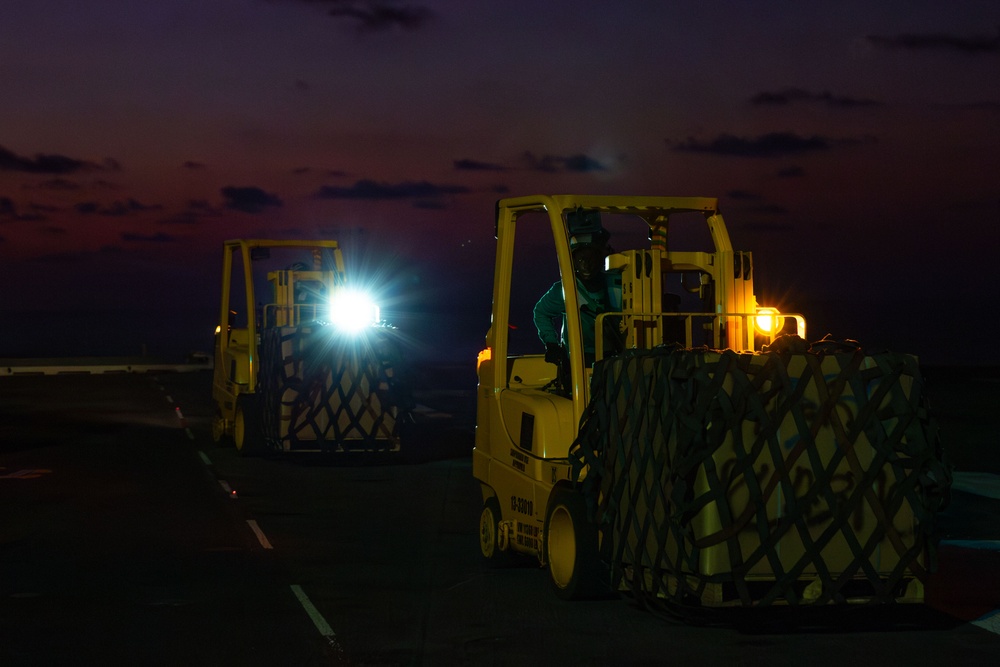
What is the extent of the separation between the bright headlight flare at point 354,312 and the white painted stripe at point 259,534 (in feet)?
20.8

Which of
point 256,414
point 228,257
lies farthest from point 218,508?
point 228,257

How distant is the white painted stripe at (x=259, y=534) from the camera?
1387 cm

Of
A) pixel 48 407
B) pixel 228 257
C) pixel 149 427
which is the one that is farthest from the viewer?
pixel 48 407

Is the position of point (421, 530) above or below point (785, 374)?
below

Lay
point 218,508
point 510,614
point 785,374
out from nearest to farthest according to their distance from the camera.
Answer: point 785,374 < point 510,614 < point 218,508

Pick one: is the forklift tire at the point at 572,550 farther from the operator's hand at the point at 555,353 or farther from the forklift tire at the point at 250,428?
the forklift tire at the point at 250,428

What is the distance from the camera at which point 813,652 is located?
9109 mm

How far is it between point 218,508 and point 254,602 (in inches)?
231

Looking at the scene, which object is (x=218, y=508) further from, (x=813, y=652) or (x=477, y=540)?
(x=813, y=652)

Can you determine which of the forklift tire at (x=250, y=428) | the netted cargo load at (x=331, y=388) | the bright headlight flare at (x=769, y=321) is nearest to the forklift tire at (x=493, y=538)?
the bright headlight flare at (x=769, y=321)

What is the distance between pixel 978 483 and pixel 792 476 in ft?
35.2

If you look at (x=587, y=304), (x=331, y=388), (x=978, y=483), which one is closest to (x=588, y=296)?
(x=587, y=304)

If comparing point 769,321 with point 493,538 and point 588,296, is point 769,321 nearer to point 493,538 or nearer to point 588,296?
point 588,296

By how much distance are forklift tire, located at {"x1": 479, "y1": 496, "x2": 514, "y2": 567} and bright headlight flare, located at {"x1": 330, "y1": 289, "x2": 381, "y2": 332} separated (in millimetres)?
9341
